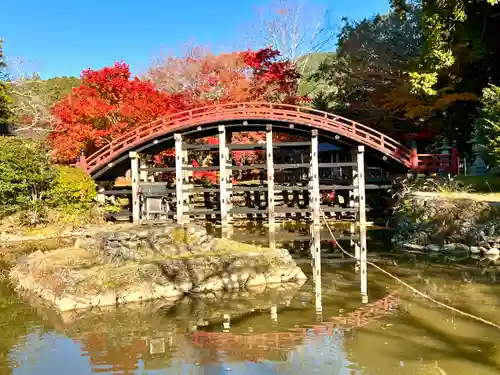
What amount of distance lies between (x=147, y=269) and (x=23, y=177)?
12.0m

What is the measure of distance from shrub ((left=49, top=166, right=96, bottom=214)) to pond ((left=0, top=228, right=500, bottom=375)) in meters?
10.6

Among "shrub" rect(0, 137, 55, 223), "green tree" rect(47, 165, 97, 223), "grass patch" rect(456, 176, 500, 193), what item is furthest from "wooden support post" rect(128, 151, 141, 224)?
"grass patch" rect(456, 176, 500, 193)

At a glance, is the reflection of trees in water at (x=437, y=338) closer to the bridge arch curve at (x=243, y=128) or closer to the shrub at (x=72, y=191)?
the bridge arch curve at (x=243, y=128)

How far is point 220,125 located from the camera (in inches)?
930

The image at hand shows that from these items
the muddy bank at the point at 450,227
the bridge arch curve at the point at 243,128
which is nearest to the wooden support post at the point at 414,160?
the bridge arch curve at the point at 243,128

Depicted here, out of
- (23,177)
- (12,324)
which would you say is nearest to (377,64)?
(23,177)

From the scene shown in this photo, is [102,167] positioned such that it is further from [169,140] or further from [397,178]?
[397,178]

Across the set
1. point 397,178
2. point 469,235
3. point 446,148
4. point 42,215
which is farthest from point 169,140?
point 469,235

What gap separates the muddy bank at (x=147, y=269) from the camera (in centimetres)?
1039

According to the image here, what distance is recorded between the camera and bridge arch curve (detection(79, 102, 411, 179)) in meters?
22.8

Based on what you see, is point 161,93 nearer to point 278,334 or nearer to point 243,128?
point 243,128

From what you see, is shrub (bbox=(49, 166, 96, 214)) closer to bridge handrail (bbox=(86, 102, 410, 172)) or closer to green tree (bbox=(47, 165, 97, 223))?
green tree (bbox=(47, 165, 97, 223))

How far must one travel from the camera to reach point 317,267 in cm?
1393

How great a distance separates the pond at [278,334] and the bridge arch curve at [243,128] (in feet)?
38.3
